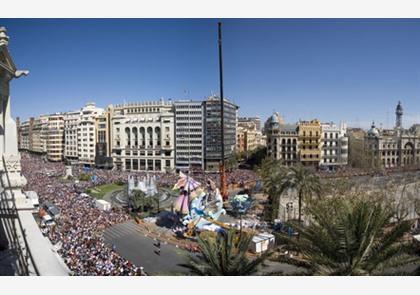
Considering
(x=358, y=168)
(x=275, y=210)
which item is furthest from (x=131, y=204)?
(x=358, y=168)

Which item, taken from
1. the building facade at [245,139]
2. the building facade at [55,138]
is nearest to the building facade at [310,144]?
the building facade at [245,139]

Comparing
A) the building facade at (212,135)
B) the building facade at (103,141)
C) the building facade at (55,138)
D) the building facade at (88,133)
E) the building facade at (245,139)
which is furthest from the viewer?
the building facade at (245,139)

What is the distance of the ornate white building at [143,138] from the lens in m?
26.3

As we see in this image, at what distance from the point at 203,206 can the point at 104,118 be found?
58.3ft

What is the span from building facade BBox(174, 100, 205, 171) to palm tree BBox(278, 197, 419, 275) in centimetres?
2192

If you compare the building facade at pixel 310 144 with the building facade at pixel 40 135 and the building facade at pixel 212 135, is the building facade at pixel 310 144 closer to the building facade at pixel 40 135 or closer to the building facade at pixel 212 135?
the building facade at pixel 212 135

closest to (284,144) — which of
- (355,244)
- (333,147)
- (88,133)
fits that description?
(333,147)

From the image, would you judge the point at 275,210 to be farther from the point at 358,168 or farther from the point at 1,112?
the point at 358,168

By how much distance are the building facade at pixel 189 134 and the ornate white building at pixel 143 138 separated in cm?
62

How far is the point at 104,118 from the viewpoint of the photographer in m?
25.7

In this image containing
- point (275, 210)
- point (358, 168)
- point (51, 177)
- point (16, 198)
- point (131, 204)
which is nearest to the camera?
point (16, 198)

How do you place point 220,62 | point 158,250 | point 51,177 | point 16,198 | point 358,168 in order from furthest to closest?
point 358,168
point 51,177
point 220,62
point 158,250
point 16,198

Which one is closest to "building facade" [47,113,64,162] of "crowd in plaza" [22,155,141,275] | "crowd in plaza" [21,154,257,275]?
"crowd in plaza" [21,154,257,275]

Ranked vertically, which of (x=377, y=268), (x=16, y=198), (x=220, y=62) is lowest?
(x=377, y=268)
